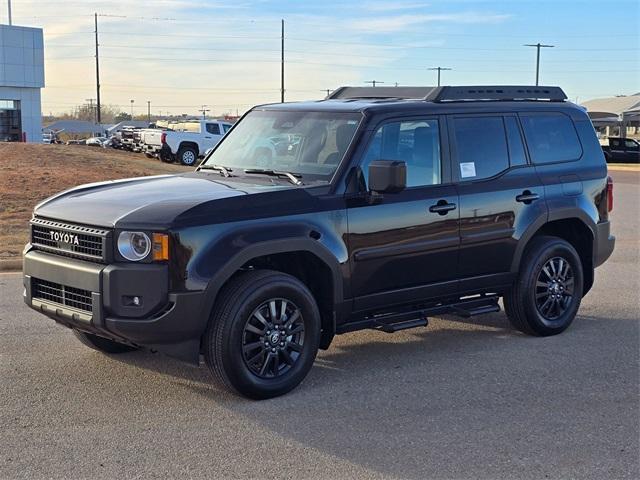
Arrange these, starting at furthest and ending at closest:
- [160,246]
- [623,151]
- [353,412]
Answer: [623,151] < [353,412] < [160,246]

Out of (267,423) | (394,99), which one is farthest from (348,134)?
(267,423)

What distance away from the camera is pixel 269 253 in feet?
18.3

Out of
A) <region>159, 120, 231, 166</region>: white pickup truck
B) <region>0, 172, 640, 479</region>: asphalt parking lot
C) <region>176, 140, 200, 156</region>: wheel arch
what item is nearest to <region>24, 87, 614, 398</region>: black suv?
<region>0, 172, 640, 479</region>: asphalt parking lot

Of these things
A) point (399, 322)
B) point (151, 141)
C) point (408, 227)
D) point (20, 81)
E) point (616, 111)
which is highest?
point (20, 81)

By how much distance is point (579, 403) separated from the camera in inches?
223

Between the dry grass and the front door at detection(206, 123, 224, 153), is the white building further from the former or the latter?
the dry grass

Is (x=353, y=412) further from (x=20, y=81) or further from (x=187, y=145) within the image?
(x=20, y=81)

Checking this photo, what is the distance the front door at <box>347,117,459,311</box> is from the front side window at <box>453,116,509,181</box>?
0.18m

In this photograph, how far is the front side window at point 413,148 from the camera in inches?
252

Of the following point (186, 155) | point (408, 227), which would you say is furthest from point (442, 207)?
point (186, 155)

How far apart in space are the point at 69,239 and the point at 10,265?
221 inches

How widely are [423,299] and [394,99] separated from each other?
1747 millimetres

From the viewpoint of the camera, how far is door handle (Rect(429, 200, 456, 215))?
6488mm

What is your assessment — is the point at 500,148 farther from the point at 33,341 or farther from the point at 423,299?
the point at 33,341
